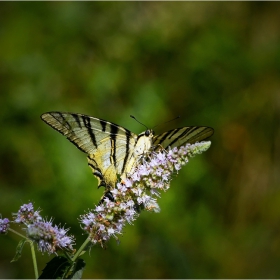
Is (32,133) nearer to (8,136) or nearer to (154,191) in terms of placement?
(8,136)

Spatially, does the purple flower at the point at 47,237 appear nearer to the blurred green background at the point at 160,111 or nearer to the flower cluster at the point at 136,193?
the flower cluster at the point at 136,193

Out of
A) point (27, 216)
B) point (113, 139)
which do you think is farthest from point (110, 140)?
point (27, 216)

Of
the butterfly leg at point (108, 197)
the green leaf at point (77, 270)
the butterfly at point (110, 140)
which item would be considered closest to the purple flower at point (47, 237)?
the green leaf at point (77, 270)

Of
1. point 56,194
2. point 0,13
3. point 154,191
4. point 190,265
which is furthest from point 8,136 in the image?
point 154,191

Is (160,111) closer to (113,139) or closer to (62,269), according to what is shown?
(113,139)

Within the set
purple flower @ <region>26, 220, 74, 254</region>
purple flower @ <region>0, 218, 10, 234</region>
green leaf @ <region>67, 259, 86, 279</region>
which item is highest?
purple flower @ <region>0, 218, 10, 234</region>

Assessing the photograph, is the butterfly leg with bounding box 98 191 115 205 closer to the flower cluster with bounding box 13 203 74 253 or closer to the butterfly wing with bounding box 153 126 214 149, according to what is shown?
the flower cluster with bounding box 13 203 74 253

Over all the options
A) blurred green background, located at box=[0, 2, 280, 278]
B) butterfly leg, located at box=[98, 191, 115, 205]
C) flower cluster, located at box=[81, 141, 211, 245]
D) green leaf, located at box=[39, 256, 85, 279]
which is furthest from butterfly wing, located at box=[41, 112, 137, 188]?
blurred green background, located at box=[0, 2, 280, 278]
